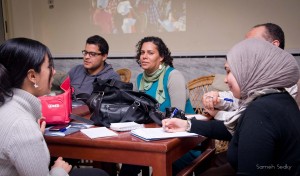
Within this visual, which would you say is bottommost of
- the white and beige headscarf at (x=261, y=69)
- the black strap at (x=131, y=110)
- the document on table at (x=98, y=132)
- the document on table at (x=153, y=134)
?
the document on table at (x=98, y=132)

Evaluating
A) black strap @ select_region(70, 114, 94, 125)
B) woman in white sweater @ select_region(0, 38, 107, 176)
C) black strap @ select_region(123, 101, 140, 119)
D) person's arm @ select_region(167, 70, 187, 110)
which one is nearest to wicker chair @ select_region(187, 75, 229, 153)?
person's arm @ select_region(167, 70, 187, 110)

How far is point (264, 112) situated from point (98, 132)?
76 centimetres

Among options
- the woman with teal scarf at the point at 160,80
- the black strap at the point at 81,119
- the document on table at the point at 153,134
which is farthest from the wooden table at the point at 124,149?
the woman with teal scarf at the point at 160,80

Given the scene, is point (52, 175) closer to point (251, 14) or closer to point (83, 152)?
point (83, 152)

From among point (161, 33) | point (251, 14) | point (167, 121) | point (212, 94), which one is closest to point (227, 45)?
point (251, 14)

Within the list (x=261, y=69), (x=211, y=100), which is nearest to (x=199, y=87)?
(x=211, y=100)

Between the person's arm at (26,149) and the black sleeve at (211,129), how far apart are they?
0.78 m

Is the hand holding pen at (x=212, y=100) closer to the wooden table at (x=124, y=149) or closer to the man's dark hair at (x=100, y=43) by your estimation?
the wooden table at (x=124, y=149)

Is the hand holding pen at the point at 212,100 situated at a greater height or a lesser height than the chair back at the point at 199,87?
greater

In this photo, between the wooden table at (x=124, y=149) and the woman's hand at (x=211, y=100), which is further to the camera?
the woman's hand at (x=211, y=100)

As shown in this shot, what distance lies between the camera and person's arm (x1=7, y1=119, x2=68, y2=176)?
1.02 metres

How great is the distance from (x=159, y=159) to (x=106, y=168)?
105 cm

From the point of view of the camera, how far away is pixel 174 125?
4.98ft

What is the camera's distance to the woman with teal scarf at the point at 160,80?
2.28 m
